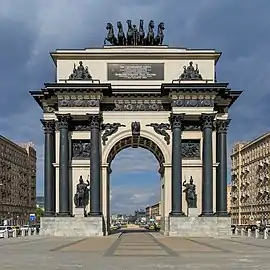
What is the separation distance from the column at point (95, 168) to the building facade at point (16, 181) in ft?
214

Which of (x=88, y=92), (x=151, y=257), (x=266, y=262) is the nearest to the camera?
(x=266, y=262)

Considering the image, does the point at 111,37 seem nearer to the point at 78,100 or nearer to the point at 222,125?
the point at 78,100

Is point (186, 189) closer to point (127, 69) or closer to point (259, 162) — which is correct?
point (127, 69)

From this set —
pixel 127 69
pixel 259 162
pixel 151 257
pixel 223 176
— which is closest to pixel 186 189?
pixel 223 176

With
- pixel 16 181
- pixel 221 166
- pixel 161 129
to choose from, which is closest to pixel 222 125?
pixel 221 166

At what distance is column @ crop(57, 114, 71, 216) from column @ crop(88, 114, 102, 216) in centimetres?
206

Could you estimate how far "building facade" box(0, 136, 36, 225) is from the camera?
5157 inches

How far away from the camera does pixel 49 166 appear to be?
60281 millimetres

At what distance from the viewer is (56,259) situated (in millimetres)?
27422

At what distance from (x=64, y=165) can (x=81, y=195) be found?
303 centimetres

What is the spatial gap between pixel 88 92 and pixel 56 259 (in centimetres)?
3196

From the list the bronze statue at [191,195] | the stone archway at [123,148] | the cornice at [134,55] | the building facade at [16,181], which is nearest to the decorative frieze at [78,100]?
the cornice at [134,55]

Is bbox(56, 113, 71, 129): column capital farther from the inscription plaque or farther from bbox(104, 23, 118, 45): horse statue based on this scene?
bbox(104, 23, 118, 45): horse statue

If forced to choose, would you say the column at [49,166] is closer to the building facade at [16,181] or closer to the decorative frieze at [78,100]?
the decorative frieze at [78,100]
